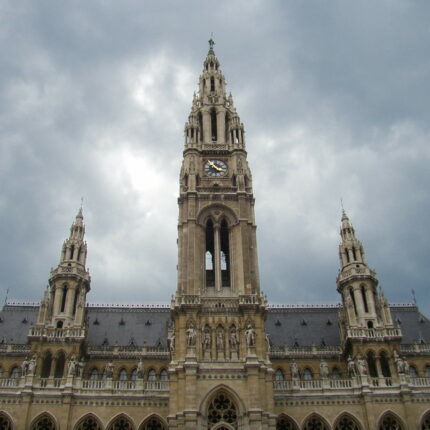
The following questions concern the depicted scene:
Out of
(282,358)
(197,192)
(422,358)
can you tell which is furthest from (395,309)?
(197,192)

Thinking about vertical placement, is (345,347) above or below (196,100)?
below

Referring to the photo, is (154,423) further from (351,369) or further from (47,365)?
(351,369)

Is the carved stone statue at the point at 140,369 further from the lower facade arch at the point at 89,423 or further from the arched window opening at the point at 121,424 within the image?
the lower facade arch at the point at 89,423

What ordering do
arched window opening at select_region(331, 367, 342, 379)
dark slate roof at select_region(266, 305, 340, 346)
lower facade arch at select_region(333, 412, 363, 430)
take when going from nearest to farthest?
lower facade arch at select_region(333, 412, 363, 430)
arched window opening at select_region(331, 367, 342, 379)
dark slate roof at select_region(266, 305, 340, 346)

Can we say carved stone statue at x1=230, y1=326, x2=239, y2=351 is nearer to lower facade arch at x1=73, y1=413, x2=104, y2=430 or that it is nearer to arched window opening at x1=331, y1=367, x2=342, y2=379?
lower facade arch at x1=73, y1=413, x2=104, y2=430

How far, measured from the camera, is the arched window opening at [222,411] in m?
38.5

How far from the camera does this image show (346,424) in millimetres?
42344

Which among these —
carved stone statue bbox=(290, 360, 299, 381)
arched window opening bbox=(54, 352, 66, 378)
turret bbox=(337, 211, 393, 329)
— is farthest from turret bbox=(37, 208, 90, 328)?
turret bbox=(337, 211, 393, 329)

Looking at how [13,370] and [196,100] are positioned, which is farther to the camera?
[196,100]

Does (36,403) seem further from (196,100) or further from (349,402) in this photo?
(196,100)

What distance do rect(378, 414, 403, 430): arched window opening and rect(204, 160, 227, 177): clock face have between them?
24.9 metres

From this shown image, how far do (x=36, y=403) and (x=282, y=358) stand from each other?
21230 mm

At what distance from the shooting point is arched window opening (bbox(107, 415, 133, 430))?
4175cm

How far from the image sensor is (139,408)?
42.4 meters
